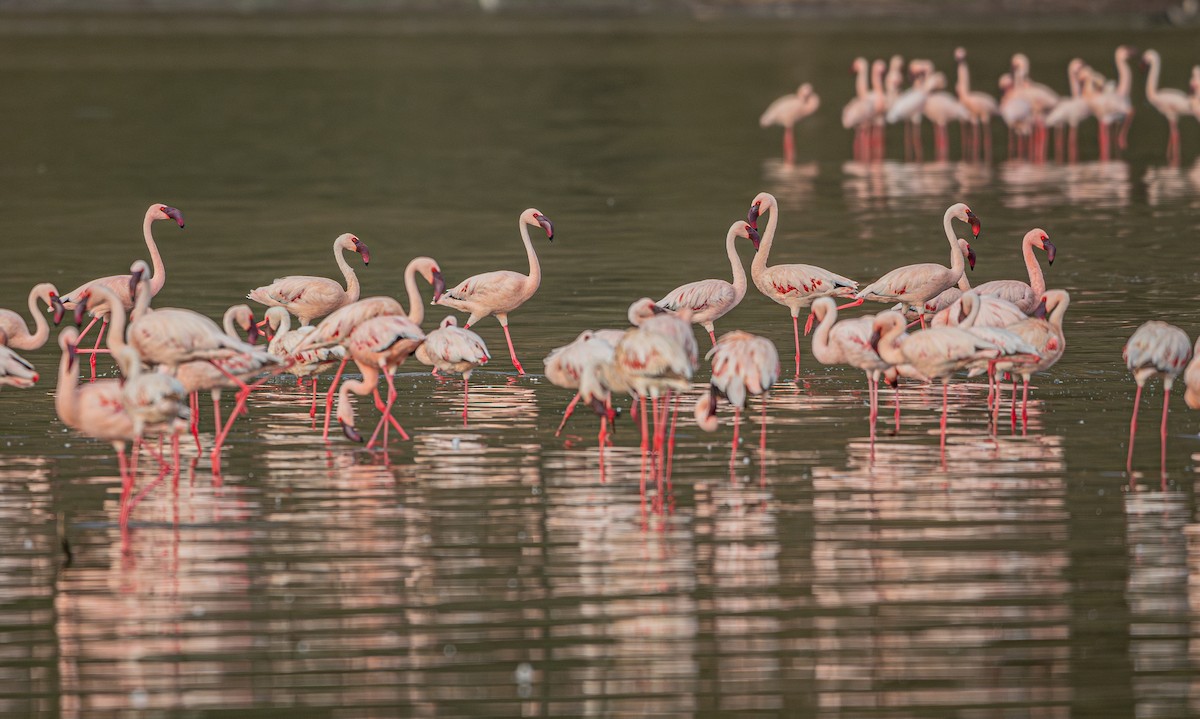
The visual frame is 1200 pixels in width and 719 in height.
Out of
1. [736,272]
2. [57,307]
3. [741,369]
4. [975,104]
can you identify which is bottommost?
[741,369]

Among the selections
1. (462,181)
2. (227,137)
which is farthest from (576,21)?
(462,181)

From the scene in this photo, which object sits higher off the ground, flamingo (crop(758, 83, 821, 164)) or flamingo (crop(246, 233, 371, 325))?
flamingo (crop(758, 83, 821, 164))

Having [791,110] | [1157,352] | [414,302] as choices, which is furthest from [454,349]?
[791,110]

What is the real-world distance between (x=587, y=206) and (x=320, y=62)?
29.9 m

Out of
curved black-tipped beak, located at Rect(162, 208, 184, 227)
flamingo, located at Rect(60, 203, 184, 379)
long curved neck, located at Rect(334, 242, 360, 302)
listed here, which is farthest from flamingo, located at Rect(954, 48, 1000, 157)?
curved black-tipped beak, located at Rect(162, 208, 184, 227)

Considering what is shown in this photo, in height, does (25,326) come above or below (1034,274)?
below

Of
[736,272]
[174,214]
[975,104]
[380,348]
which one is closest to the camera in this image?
[380,348]

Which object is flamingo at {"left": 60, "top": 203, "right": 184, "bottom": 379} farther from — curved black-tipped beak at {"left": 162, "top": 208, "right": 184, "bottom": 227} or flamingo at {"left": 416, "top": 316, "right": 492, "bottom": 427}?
flamingo at {"left": 416, "top": 316, "right": 492, "bottom": 427}

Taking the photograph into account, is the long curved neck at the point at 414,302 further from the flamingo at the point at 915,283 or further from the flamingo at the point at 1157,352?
the flamingo at the point at 1157,352

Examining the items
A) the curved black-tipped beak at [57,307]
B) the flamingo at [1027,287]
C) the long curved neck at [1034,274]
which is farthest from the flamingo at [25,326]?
the long curved neck at [1034,274]

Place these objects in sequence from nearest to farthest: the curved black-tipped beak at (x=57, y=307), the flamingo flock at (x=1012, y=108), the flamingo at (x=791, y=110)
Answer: the curved black-tipped beak at (x=57, y=307) < the flamingo flock at (x=1012, y=108) < the flamingo at (x=791, y=110)

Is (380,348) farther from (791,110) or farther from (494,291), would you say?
(791,110)

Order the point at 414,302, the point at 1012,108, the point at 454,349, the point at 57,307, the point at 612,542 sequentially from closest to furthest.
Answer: the point at 612,542 → the point at 454,349 → the point at 414,302 → the point at 57,307 → the point at 1012,108

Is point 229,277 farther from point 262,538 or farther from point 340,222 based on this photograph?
point 262,538
